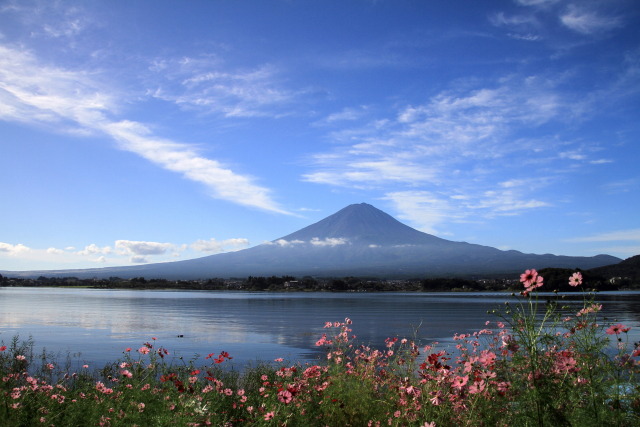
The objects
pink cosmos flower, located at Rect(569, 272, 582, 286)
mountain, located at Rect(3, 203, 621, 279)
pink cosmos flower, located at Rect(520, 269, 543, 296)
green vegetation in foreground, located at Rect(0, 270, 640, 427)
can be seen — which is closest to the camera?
pink cosmos flower, located at Rect(520, 269, 543, 296)

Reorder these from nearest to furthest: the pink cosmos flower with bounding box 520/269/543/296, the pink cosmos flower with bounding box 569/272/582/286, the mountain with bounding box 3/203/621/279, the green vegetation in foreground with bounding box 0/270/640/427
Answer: the pink cosmos flower with bounding box 520/269/543/296 → the pink cosmos flower with bounding box 569/272/582/286 → the green vegetation in foreground with bounding box 0/270/640/427 → the mountain with bounding box 3/203/621/279

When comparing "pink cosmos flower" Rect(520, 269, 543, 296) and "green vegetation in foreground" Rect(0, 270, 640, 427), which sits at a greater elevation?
"pink cosmos flower" Rect(520, 269, 543, 296)

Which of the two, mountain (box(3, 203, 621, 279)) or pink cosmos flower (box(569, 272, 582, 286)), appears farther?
mountain (box(3, 203, 621, 279))

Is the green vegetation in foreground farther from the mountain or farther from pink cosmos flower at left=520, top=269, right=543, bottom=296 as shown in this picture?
the mountain

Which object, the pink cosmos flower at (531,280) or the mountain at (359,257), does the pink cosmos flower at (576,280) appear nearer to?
the pink cosmos flower at (531,280)

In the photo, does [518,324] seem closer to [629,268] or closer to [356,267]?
[629,268]

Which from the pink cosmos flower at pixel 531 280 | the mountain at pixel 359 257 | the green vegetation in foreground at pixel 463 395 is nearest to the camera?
the pink cosmos flower at pixel 531 280

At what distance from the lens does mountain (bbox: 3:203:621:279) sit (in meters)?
132

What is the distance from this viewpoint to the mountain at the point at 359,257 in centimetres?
13238

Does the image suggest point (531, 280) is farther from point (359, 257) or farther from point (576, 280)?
point (359, 257)

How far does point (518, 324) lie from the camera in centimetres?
354

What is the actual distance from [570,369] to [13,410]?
13.5 feet

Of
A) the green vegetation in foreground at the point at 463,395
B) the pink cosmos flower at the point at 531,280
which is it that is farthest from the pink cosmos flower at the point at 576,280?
the pink cosmos flower at the point at 531,280

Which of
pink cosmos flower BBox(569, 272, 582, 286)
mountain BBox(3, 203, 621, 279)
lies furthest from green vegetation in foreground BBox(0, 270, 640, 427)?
mountain BBox(3, 203, 621, 279)
